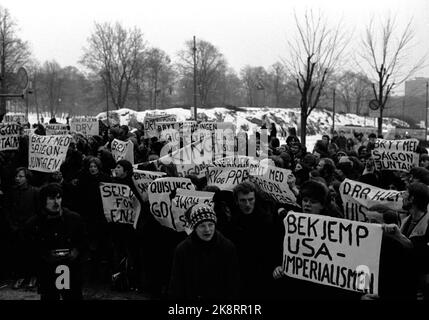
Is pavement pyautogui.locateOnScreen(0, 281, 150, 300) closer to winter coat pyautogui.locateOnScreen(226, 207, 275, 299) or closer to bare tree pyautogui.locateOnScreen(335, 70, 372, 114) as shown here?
winter coat pyautogui.locateOnScreen(226, 207, 275, 299)

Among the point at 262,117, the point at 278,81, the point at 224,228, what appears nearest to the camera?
the point at 224,228

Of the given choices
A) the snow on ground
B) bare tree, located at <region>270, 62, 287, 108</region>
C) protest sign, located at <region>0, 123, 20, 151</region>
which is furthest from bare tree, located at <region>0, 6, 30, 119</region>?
bare tree, located at <region>270, 62, 287, 108</region>

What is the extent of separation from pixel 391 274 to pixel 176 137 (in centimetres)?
975

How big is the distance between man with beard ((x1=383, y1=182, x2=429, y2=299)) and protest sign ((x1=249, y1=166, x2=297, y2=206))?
1745mm

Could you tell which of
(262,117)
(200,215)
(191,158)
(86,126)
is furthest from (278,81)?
(200,215)

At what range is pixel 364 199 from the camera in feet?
17.5

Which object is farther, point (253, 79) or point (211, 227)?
point (253, 79)

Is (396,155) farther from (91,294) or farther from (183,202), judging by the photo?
(91,294)

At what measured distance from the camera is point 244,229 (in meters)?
4.89

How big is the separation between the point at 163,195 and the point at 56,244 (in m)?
1.49

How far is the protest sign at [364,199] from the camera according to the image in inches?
205

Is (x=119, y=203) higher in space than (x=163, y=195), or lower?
lower

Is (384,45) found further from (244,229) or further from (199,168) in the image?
(244,229)
